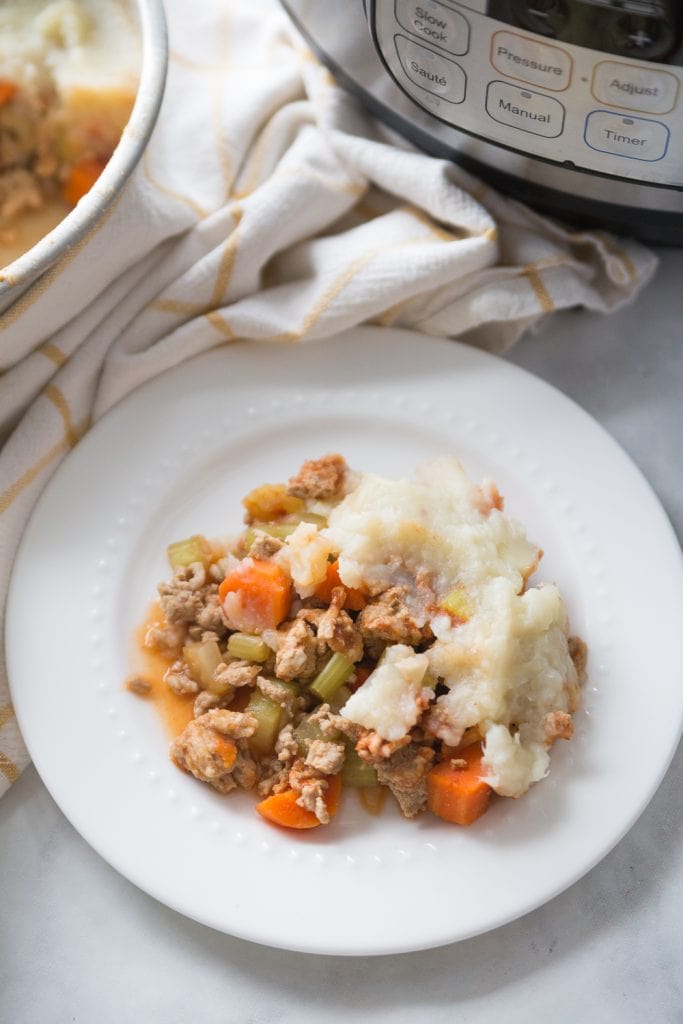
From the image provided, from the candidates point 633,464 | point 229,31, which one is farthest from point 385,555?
point 229,31

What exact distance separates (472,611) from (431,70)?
2.21ft

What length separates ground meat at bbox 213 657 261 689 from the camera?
4.57ft

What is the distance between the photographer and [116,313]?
1.67 m

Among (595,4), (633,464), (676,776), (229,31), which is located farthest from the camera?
(229,31)

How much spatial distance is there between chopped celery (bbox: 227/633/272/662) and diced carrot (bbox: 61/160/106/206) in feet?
2.21

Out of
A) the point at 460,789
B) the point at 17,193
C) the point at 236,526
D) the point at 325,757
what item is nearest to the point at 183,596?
the point at 236,526

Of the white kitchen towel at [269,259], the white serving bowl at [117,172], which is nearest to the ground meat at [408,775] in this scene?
the white kitchen towel at [269,259]

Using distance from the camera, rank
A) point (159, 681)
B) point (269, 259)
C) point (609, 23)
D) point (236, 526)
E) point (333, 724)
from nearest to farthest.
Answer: point (609, 23) < point (333, 724) < point (159, 681) < point (236, 526) < point (269, 259)

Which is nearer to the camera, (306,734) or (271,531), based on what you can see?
(306,734)

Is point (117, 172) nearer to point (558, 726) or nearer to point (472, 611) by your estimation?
point (472, 611)

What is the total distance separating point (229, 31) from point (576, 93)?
703mm

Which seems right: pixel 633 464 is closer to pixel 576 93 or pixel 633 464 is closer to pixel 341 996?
pixel 576 93

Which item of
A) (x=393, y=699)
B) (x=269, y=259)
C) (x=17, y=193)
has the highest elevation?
(x=17, y=193)

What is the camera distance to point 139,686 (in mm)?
1438
